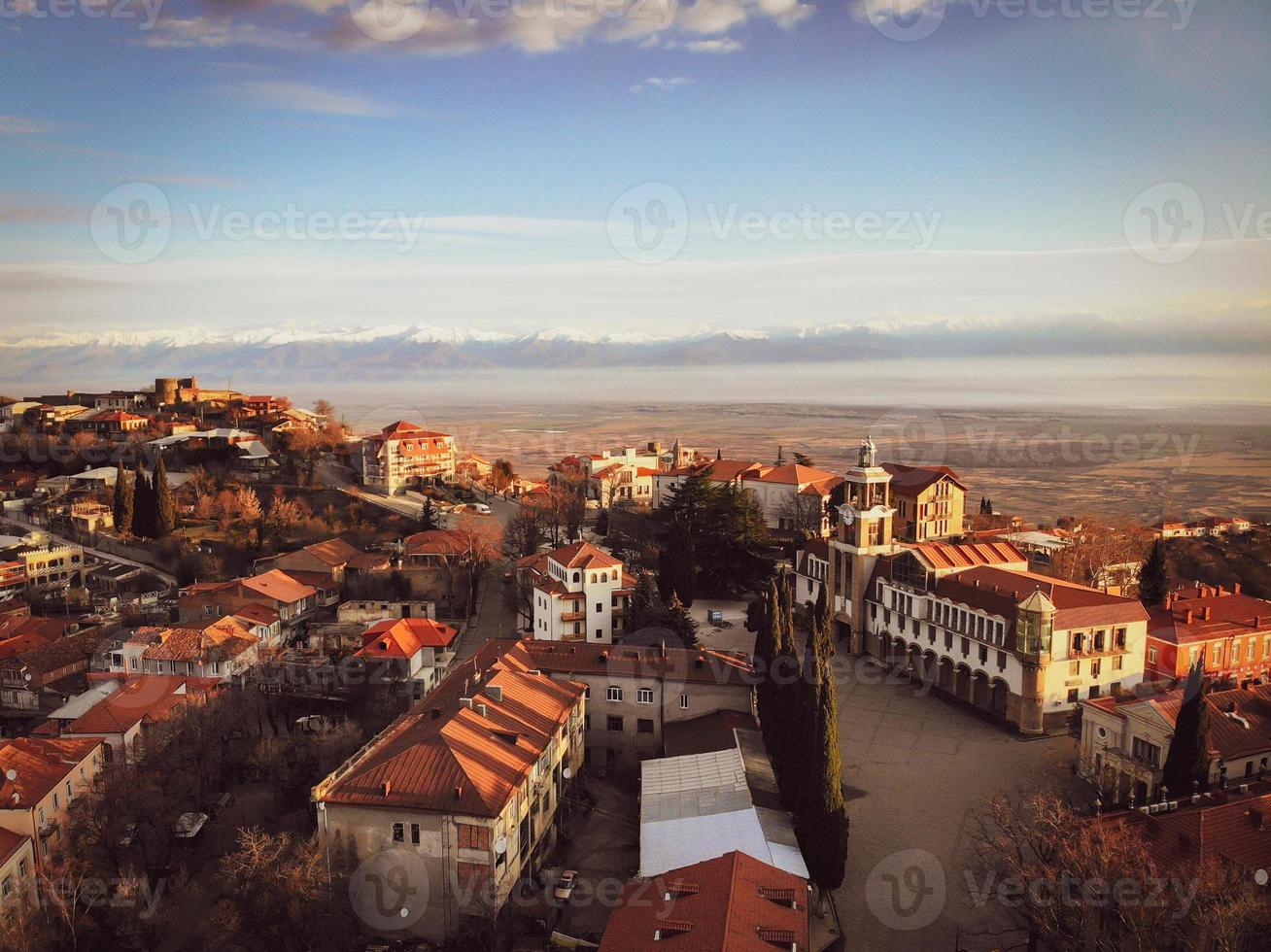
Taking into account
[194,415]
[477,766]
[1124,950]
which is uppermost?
[194,415]

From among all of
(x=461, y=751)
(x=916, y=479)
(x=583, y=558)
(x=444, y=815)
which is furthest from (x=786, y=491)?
(x=444, y=815)

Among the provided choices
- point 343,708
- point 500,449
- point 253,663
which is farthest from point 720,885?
point 500,449

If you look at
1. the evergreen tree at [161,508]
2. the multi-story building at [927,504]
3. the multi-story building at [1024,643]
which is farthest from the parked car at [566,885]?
the evergreen tree at [161,508]

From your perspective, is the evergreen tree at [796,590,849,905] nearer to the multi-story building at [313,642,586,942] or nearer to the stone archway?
the multi-story building at [313,642,586,942]

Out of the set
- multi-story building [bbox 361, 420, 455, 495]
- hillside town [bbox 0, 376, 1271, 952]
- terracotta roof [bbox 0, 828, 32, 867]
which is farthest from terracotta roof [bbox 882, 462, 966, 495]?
terracotta roof [bbox 0, 828, 32, 867]

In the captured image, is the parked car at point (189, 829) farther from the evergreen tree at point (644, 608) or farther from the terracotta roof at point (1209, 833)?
the terracotta roof at point (1209, 833)

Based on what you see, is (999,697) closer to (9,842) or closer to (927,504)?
(927,504)

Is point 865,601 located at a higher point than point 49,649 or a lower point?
higher

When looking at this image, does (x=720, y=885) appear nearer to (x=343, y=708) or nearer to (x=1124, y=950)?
(x=1124, y=950)
